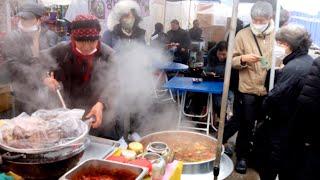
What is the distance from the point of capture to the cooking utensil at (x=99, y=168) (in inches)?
66.0

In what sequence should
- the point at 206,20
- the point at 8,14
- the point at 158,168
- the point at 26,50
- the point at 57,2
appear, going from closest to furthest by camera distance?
the point at 158,168 → the point at 26,50 → the point at 8,14 → the point at 57,2 → the point at 206,20

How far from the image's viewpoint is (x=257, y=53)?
14.8ft

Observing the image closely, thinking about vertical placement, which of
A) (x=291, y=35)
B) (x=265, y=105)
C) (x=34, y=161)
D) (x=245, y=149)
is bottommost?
(x=245, y=149)

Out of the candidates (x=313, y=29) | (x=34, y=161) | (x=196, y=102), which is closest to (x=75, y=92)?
(x=34, y=161)

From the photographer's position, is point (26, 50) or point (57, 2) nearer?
point (26, 50)

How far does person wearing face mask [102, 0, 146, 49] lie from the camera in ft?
16.1

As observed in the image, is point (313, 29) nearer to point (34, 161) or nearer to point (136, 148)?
point (136, 148)

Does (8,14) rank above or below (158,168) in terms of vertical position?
above

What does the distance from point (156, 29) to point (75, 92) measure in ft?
23.4

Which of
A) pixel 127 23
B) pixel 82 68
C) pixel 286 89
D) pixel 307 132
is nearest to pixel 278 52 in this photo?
pixel 286 89

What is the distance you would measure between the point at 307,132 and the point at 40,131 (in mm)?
2500

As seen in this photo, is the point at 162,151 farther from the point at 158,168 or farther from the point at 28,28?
the point at 28,28

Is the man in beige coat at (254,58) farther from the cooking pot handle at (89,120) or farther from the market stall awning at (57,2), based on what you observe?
the market stall awning at (57,2)

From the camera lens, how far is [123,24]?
16.2 ft
